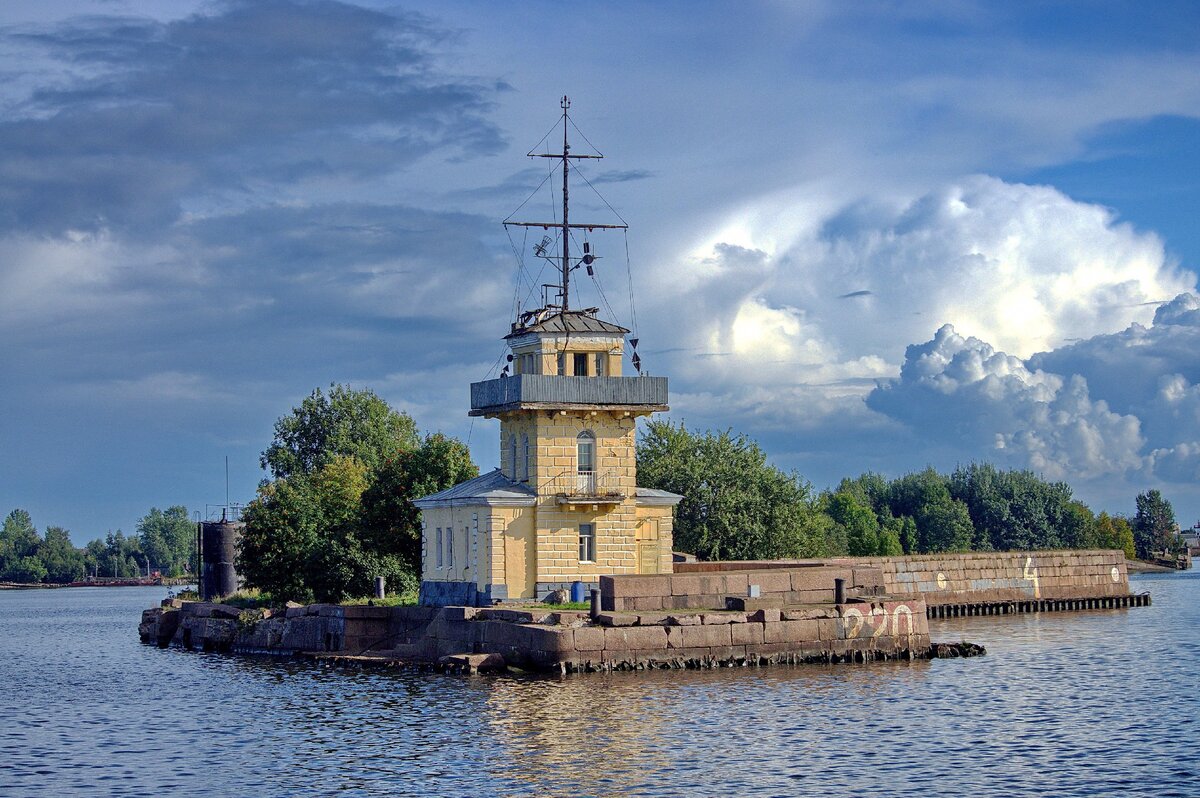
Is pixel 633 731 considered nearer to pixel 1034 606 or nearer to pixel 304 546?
pixel 304 546

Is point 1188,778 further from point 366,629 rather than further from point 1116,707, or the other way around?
point 366,629

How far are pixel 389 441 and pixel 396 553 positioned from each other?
47581 millimetres

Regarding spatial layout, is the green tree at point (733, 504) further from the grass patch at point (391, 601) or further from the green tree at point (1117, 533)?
the green tree at point (1117, 533)

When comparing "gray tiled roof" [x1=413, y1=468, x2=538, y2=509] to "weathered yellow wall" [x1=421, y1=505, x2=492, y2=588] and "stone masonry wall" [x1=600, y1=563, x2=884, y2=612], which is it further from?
"stone masonry wall" [x1=600, y1=563, x2=884, y2=612]

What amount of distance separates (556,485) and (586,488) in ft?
3.89

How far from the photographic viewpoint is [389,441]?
111500 millimetres

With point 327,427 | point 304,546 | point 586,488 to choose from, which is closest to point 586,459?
point 586,488

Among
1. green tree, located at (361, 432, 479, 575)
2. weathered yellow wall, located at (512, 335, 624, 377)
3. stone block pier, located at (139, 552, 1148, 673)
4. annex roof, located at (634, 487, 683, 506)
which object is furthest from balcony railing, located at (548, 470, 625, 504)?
green tree, located at (361, 432, 479, 575)

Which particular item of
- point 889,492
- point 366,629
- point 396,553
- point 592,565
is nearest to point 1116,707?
point 592,565

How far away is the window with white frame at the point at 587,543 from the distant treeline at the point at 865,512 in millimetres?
22903

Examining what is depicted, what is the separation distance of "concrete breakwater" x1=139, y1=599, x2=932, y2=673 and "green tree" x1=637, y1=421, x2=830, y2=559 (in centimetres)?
2524

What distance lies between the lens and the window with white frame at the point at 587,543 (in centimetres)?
5272

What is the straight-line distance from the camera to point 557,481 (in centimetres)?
5228

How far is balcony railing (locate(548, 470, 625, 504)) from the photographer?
51.7 m
